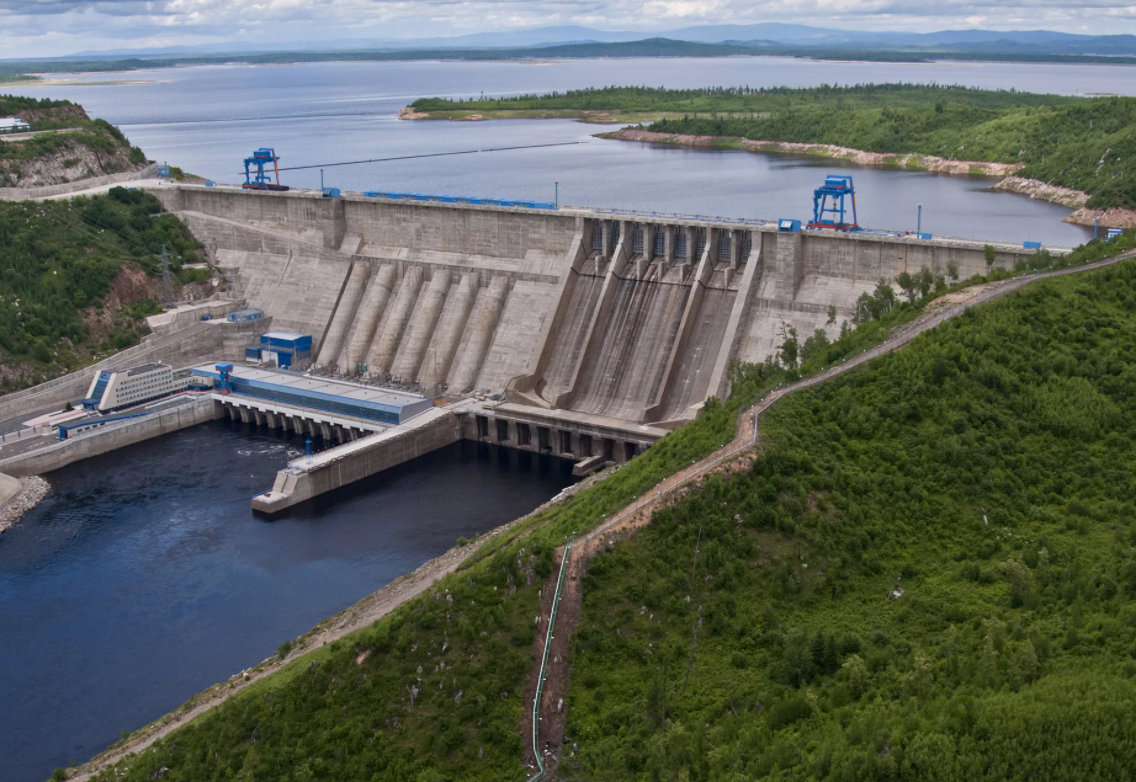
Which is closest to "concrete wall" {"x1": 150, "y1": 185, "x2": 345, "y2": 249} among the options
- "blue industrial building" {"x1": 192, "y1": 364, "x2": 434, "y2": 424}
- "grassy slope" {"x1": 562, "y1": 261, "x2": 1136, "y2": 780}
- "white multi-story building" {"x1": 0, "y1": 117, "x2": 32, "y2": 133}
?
"blue industrial building" {"x1": 192, "y1": 364, "x2": 434, "y2": 424}

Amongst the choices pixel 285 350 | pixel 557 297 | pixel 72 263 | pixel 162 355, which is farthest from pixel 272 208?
pixel 557 297

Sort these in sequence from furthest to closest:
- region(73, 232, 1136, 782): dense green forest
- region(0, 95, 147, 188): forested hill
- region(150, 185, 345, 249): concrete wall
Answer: region(0, 95, 147, 188): forested hill
region(150, 185, 345, 249): concrete wall
region(73, 232, 1136, 782): dense green forest

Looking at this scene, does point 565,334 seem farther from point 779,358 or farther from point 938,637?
point 938,637

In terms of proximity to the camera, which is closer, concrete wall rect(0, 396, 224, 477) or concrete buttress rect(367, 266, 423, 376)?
concrete wall rect(0, 396, 224, 477)

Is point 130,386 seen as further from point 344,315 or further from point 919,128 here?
point 919,128

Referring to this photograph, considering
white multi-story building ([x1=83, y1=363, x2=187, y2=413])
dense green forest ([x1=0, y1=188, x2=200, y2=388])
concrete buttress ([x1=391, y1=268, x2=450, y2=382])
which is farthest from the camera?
dense green forest ([x1=0, y1=188, x2=200, y2=388])

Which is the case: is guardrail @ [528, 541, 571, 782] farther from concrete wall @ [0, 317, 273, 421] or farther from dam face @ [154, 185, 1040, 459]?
concrete wall @ [0, 317, 273, 421]

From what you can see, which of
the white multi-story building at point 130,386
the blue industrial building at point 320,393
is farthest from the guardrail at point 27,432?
the blue industrial building at point 320,393
